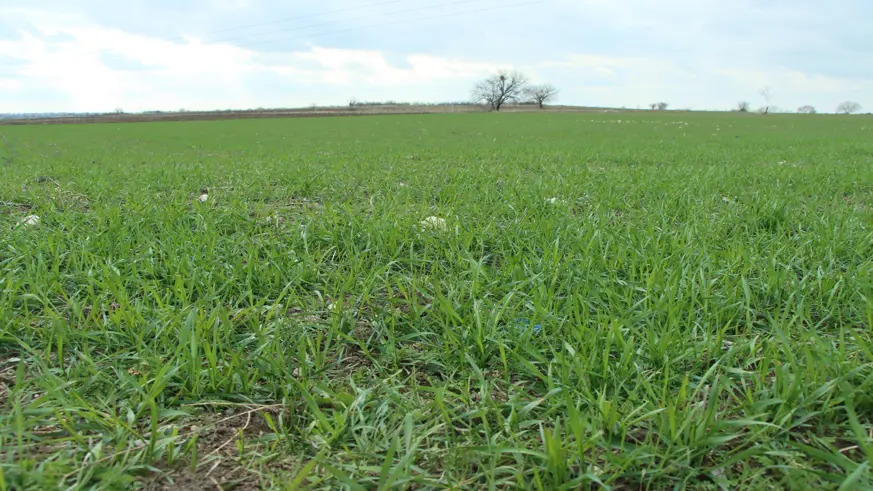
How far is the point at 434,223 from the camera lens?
278cm

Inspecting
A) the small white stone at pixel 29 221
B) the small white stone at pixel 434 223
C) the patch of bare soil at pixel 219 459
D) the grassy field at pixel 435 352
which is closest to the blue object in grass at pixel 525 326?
the grassy field at pixel 435 352

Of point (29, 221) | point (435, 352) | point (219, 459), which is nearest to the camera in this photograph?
point (219, 459)

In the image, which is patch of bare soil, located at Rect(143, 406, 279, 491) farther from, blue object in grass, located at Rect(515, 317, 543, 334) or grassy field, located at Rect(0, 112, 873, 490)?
blue object in grass, located at Rect(515, 317, 543, 334)

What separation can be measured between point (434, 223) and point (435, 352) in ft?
4.28

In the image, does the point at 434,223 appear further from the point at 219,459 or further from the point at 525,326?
the point at 219,459

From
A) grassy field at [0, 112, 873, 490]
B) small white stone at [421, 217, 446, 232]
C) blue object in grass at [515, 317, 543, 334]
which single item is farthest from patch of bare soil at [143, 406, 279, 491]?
small white stone at [421, 217, 446, 232]

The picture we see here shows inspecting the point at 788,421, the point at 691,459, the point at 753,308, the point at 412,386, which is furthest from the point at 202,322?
the point at 753,308

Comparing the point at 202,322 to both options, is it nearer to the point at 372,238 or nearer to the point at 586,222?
the point at 372,238

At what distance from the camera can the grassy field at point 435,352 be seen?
1080mm

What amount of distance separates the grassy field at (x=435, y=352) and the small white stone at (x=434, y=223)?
1.4 inches

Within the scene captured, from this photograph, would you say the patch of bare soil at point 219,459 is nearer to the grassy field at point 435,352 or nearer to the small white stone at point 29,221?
the grassy field at point 435,352

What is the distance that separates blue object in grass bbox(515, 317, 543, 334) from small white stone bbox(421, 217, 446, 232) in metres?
1.08

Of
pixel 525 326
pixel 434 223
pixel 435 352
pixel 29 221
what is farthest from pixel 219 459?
pixel 29 221

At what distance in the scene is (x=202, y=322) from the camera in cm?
157
